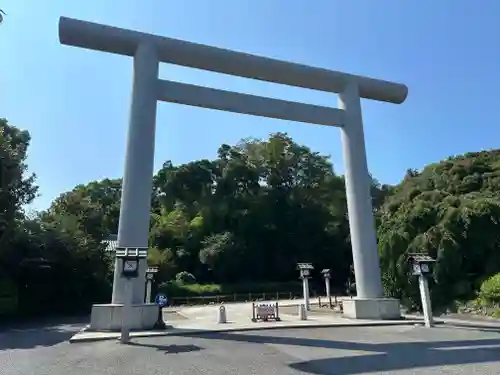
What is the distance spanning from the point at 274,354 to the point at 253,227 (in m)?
31.7

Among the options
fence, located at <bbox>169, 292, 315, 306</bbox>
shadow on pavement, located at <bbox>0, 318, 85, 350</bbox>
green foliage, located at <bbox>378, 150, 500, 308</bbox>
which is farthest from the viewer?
fence, located at <bbox>169, 292, 315, 306</bbox>

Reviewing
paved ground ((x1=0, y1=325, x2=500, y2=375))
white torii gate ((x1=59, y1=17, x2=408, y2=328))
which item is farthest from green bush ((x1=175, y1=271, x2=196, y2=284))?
paved ground ((x1=0, y1=325, x2=500, y2=375))

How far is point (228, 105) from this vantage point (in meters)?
13.0

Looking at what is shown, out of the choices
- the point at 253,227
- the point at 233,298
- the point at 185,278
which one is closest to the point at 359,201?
the point at 233,298

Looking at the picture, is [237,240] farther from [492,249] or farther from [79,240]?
[492,249]

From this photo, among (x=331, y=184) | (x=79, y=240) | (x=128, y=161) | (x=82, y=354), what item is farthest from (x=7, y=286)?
(x=331, y=184)

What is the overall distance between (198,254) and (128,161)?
27.6 meters

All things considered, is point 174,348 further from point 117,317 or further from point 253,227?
point 253,227

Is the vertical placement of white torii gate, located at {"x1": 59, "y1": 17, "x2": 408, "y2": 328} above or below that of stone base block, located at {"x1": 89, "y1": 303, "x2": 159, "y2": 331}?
above

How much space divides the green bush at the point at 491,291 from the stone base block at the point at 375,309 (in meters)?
4.22

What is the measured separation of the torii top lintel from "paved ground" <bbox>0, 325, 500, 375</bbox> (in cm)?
822

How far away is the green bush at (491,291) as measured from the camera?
14.5 m

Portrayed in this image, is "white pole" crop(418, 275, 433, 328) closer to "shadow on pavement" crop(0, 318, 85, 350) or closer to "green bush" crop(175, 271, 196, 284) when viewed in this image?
"shadow on pavement" crop(0, 318, 85, 350)

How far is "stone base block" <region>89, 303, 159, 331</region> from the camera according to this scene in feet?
34.0
